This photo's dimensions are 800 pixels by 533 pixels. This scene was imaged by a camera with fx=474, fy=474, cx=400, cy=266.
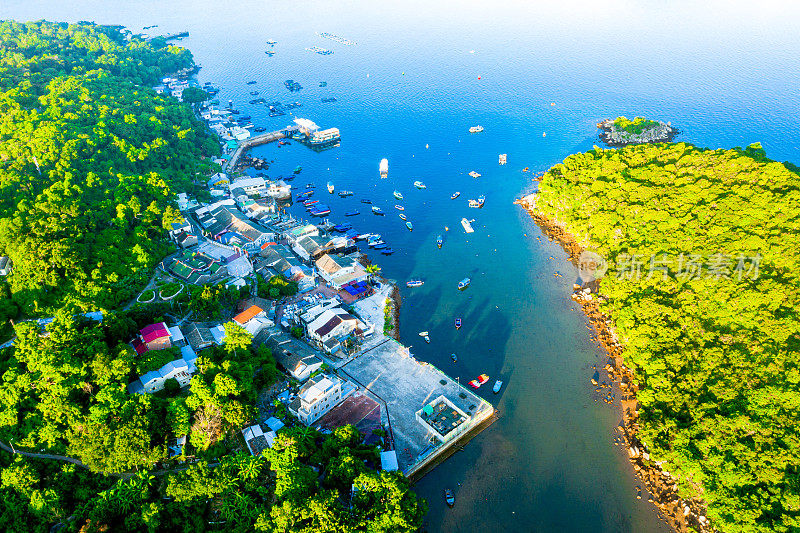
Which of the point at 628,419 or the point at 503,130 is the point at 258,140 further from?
the point at 628,419

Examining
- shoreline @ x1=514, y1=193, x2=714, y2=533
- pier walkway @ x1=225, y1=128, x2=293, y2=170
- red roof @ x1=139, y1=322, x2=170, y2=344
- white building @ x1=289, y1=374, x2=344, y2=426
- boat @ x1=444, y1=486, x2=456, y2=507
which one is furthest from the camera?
pier walkway @ x1=225, y1=128, x2=293, y2=170

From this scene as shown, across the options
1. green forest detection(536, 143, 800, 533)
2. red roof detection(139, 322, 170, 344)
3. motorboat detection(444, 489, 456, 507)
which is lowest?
motorboat detection(444, 489, 456, 507)

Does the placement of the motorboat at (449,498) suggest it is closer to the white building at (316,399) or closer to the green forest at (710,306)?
the white building at (316,399)

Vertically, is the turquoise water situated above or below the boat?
above

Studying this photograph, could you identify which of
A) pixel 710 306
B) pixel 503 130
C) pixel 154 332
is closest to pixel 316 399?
pixel 154 332

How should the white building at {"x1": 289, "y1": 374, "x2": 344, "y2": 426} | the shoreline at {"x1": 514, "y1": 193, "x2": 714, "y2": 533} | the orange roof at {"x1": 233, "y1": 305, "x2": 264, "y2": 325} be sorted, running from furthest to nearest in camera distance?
the orange roof at {"x1": 233, "y1": 305, "x2": 264, "y2": 325} → the white building at {"x1": 289, "y1": 374, "x2": 344, "y2": 426} → the shoreline at {"x1": 514, "y1": 193, "x2": 714, "y2": 533}

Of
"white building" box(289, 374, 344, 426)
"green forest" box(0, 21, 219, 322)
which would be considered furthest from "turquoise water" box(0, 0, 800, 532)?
"green forest" box(0, 21, 219, 322)

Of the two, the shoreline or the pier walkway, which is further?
the pier walkway

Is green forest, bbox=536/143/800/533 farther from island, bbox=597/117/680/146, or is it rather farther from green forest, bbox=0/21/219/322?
green forest, bbox=0/21/219/322

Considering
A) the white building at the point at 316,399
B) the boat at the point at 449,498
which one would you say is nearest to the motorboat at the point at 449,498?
the boat at the point at 449,498
